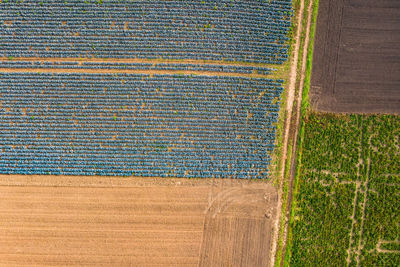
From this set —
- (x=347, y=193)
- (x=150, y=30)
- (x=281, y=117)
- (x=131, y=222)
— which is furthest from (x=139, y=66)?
(x=347, y=193)

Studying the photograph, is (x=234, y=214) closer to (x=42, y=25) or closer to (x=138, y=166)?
(x=138, y=166)

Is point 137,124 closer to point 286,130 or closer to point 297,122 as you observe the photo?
point 286,130

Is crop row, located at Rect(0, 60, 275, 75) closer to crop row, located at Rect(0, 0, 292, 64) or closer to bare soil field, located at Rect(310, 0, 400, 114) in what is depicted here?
crop row, located at Rect(0, 0, 292, 64)

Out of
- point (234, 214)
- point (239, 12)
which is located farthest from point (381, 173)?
point (239, 12)

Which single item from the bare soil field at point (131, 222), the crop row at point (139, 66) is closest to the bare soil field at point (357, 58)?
the crop row at point (139, 66)

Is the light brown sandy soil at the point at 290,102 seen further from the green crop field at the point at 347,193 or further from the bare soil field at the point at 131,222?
the green crop field at the point at 347,193

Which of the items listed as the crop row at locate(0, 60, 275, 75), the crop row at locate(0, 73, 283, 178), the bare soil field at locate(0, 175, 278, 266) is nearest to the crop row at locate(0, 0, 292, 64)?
the crop row at locate(0, 60, 275, 75)
